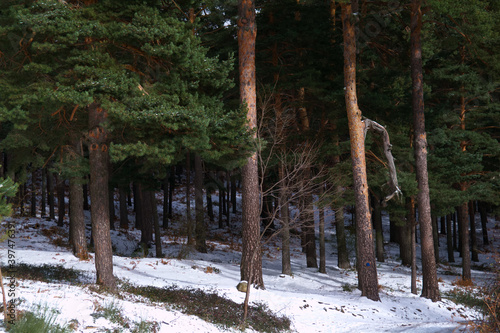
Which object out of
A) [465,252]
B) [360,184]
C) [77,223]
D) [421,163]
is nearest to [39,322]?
[77,223]

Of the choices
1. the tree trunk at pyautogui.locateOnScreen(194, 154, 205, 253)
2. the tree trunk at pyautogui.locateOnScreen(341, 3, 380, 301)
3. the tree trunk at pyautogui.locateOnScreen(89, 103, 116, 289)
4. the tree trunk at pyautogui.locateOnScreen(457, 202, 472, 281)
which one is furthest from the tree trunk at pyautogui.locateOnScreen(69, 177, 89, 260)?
the tree trunk at pyautogui.locateOnScreen(457, 202, 472, 281)

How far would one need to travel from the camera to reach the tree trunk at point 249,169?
11.2 meters

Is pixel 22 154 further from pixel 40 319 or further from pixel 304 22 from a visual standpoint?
pixel 304 22

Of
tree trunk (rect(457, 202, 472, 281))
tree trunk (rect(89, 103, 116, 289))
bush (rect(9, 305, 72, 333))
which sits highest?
tree trunk (rect(89, 103, 116, 289))

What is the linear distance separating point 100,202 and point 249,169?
423cm

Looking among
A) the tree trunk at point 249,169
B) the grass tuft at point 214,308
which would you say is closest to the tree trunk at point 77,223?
the grass tuft at point 214,308

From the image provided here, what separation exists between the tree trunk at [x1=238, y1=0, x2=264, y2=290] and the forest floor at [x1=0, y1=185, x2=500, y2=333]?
0.78 meters

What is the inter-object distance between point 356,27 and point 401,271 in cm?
1291

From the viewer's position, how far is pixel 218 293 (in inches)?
422

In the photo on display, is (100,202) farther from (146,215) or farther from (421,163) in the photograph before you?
(146,215)

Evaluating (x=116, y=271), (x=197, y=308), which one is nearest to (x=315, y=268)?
(x=116, y=271)

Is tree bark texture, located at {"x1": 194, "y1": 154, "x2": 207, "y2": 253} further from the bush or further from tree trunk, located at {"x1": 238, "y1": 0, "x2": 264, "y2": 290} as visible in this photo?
the bush

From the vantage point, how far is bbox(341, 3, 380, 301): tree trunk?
1218 cm

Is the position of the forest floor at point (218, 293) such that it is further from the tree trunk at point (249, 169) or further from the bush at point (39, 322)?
the tree trunk at point (249, 169)
